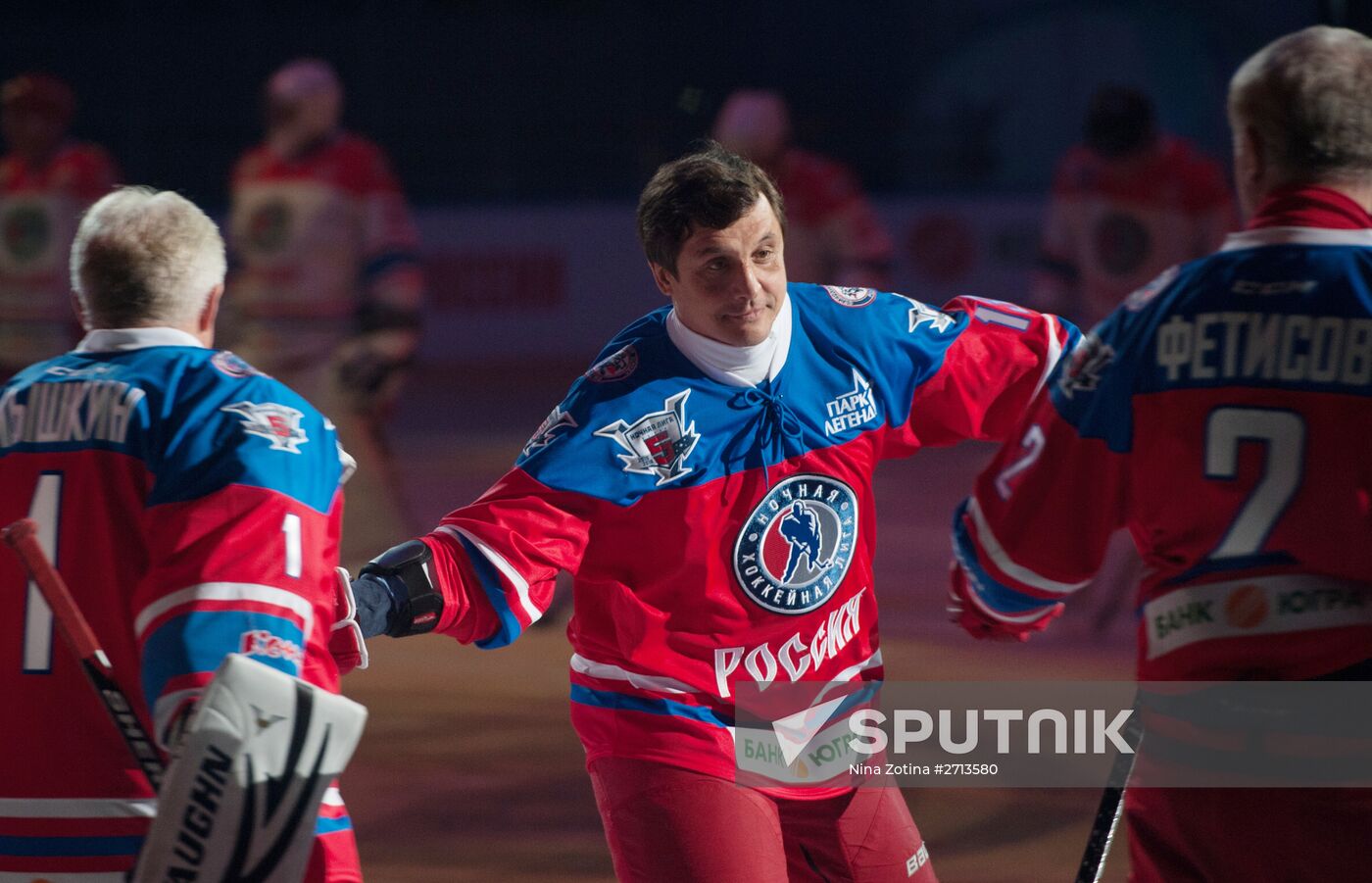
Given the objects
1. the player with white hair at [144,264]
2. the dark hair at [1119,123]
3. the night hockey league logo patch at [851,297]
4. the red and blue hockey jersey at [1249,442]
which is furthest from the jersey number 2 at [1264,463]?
the dark hair at [1119,123]

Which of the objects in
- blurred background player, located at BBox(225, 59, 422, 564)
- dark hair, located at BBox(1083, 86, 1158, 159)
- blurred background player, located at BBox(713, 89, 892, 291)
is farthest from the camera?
blurred background player, located at BBox(713, 89, 892, 291)

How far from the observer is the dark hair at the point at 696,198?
9.68 feet

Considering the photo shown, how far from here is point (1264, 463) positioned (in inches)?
82.0

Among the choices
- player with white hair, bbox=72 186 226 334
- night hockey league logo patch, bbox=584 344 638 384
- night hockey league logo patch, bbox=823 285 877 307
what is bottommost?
night hockey league logo patch, bbox=584 344 638 384

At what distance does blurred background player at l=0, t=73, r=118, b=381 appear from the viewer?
9.10 meters

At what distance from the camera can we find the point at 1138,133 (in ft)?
24.6

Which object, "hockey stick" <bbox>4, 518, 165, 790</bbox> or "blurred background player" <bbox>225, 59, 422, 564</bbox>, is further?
"blurred background player" <bbox>225, 59, 422, 564</bbox>

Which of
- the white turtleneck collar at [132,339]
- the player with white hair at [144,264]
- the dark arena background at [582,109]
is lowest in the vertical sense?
the dark arena background at [582,109]

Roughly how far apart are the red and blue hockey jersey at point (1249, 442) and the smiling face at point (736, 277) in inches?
32.7

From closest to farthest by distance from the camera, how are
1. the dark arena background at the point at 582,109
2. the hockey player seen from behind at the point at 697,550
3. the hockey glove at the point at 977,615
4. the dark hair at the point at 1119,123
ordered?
the hockey glove at the point at 977,615 < the hockey player seen from behind at the point at 697,550 < the dark hair at the point at 1119,123 < the dark arena background at the point at 582,109

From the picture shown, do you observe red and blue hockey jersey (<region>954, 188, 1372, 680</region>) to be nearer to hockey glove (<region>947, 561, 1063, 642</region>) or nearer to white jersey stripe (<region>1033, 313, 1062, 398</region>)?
hockey glove (<region>947, 561, 1063, 642</region>)

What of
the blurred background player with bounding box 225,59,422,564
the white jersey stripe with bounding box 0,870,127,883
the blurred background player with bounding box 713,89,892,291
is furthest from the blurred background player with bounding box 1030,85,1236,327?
the white jersey stripe with bounding box 0,870,127,883

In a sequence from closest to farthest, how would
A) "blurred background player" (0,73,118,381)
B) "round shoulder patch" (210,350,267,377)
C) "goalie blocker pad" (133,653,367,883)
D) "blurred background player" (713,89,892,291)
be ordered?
1. "goalie blocker pad" (133,653,367,883)
2. "round shoulder patch" (210,350,267,377)
3. "blurred background player" (713,89,892,291)
4. "blurred background player" (0,73,118,381)

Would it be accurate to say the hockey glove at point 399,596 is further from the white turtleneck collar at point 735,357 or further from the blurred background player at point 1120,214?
the blurred background player at point 1120,214
